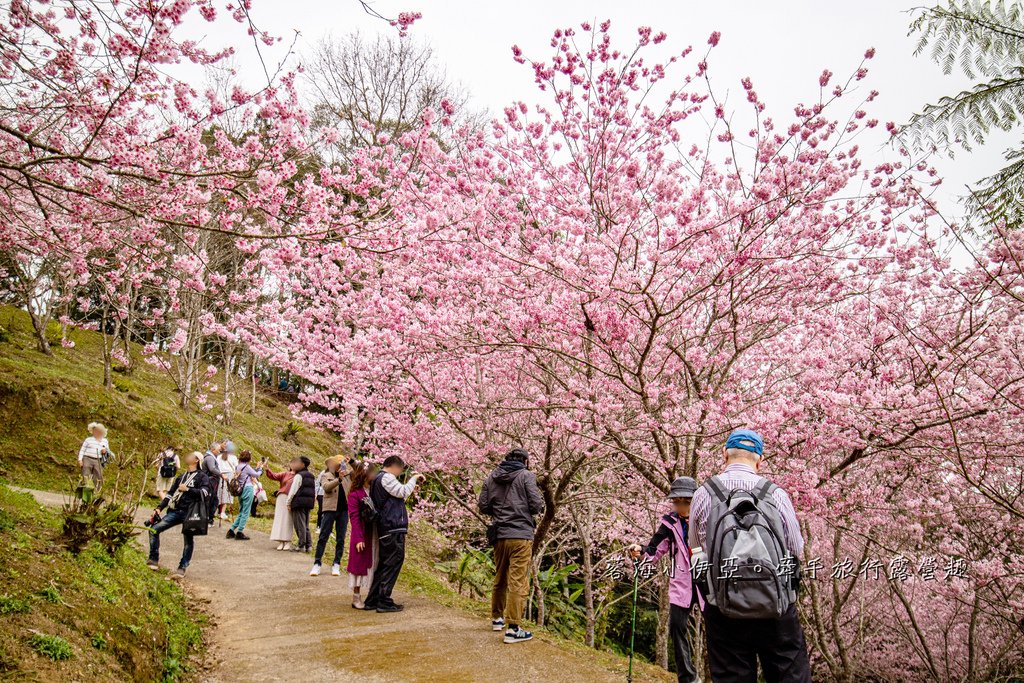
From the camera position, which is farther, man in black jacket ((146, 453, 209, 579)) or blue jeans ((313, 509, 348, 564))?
blue jeans ((313, 509, 348, 564))

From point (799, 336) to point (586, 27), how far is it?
4.84 metres

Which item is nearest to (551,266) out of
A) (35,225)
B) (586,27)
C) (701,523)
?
(586,27)

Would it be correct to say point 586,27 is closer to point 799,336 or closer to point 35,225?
point 799,336

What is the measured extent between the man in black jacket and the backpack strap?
6.42 meters

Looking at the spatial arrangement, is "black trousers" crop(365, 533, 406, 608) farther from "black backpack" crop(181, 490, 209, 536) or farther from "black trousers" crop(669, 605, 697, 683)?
"black trousers" crop(669, 605, 697, 683)

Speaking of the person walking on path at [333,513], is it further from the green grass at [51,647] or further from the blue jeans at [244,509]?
the green grass at [51,647]

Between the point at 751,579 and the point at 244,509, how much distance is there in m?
9.89

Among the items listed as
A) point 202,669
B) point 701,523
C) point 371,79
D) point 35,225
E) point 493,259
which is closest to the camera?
point 701,523

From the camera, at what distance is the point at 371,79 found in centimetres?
1655

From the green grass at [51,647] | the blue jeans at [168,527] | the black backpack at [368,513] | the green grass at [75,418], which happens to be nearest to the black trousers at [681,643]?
the black backpack at [368,513]

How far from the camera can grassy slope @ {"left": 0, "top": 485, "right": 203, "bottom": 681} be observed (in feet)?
12.0

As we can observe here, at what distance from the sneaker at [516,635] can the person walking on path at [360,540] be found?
178 cm

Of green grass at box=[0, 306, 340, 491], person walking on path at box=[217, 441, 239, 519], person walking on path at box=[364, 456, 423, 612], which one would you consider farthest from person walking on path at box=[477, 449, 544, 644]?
green grass at box=[0, 306, 340, 491]

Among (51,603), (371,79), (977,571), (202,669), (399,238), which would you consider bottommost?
(202,669)
